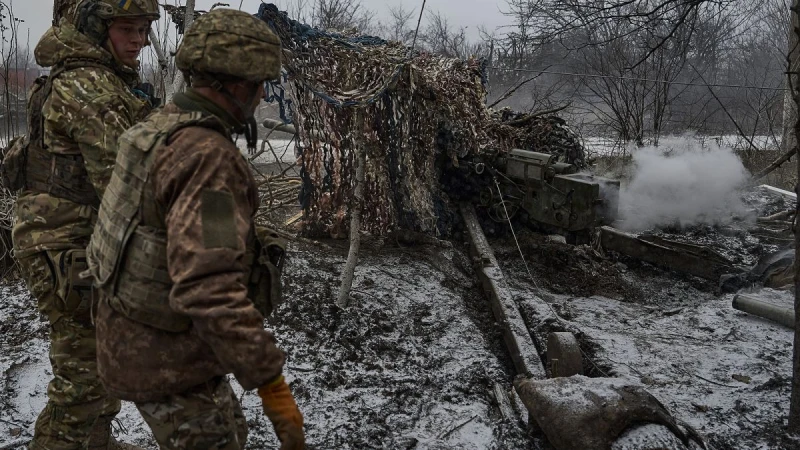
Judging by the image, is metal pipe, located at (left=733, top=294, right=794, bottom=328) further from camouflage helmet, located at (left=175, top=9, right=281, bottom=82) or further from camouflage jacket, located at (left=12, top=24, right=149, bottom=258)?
camouflage jacket, located at (left=12, top=24, right=149, bottom=258)

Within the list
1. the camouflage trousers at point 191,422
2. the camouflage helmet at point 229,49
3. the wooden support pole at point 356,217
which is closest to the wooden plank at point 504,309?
the wooden support pole at point 356,217

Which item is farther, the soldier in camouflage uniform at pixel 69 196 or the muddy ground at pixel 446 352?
the muddy ground at pixel 446 352

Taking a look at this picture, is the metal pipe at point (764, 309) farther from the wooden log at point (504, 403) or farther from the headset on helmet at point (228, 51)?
the headset on helmet at point (228, 51)

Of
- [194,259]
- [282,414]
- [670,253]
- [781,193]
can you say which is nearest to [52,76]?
[194,259]

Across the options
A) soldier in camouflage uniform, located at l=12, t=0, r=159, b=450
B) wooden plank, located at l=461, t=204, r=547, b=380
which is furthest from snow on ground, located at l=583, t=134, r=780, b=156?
soldier in camouflage uniform, located at l=12, t=0, r=159, b=450

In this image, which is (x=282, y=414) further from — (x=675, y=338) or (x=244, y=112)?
(x=675, y=338)

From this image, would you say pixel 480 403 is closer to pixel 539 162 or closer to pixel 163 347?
pixel 163 347

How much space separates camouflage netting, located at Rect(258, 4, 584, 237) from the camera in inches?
211

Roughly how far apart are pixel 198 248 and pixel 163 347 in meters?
0.43

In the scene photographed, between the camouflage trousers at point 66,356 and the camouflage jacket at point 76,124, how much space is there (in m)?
0.10

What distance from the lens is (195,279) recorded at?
6.02 ft

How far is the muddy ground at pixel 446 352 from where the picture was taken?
3.83m

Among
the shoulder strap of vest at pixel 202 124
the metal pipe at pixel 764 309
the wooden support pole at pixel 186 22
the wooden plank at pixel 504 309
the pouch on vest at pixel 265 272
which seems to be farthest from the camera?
the metal pipe at pixel 764 309

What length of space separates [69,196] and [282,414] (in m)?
1.58
